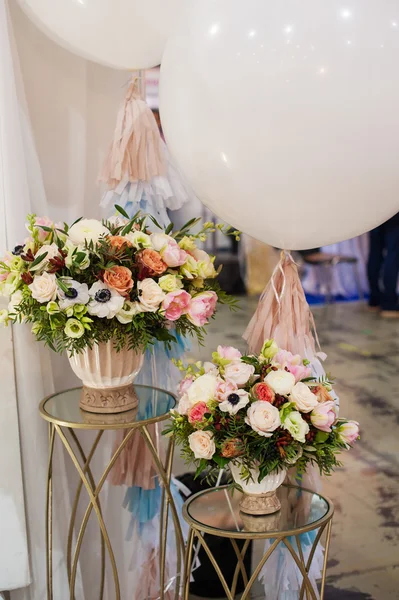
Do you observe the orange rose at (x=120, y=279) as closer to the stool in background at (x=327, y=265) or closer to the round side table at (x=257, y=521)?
the round side table at (x=257, y=521)

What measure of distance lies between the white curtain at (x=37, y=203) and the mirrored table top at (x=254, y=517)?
56 cm

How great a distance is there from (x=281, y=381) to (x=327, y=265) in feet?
19.7

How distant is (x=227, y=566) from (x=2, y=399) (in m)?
0.89

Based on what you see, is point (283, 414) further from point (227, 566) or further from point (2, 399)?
point (227, 566)

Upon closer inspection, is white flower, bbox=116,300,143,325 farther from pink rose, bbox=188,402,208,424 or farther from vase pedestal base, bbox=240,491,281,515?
vase pedestal base, bbox=240,491,281,515

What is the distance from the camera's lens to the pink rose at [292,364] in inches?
58.3

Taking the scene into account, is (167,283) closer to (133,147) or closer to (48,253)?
(48,253)

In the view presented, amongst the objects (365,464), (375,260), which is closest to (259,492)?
(365,464)

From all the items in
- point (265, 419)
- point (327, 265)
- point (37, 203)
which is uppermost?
point (37, 203)

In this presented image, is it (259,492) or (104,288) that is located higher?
(104,288)

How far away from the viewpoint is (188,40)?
1.45 meters

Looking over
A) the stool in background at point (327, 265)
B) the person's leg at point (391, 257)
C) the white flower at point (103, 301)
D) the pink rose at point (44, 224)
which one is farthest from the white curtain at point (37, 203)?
the stool in background at point (327, 265)

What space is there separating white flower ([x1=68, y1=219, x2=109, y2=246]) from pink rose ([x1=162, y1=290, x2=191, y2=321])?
0.66 ft

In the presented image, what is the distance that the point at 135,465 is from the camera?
2023mm
